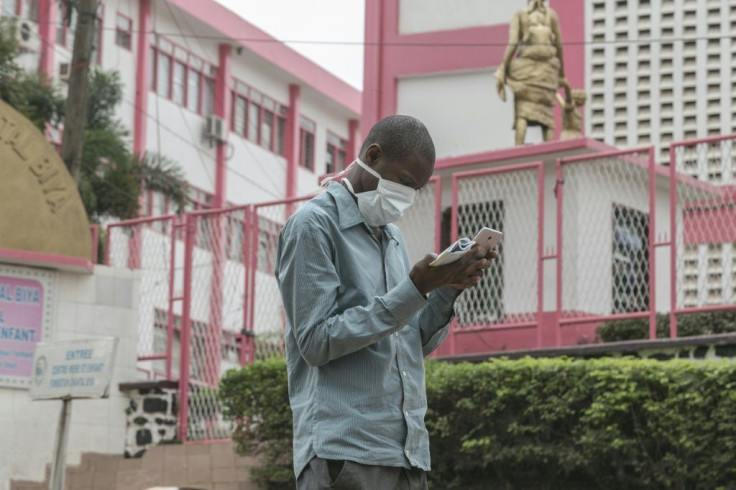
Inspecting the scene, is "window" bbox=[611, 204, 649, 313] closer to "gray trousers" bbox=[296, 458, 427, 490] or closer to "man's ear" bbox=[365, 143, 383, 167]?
"man's ear" bbox=[365, 143, 383, 167]

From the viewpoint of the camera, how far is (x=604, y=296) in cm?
1262

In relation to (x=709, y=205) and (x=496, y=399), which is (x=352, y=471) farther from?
(x=709, y=205)

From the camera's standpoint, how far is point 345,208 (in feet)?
15.2

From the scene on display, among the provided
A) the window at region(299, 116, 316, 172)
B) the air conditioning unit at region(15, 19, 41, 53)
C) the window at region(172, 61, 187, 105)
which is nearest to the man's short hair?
the air conditioning unit at region(15, 19, 41, 53)

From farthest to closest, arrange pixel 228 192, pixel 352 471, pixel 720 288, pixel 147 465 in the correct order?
1. pixel 228 192
2. pixel 147 465
3. pixel 720 288
4. pixel 352 471

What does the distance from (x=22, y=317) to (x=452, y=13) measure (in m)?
7.90

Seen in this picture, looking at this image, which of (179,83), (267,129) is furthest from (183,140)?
(267,129)

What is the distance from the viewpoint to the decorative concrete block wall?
44.3 ft

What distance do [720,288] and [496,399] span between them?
2235 mm

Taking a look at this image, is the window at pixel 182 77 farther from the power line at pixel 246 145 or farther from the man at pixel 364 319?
the man at pixel 364 319

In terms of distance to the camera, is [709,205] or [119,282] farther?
[119,282]

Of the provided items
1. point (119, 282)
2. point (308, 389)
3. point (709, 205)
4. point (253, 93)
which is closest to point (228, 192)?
point (253, 93)

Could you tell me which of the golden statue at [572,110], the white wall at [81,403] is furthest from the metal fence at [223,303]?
the golden statue at [572,110]

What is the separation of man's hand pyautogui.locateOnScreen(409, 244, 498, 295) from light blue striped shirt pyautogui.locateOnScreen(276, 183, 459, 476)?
0.03m
